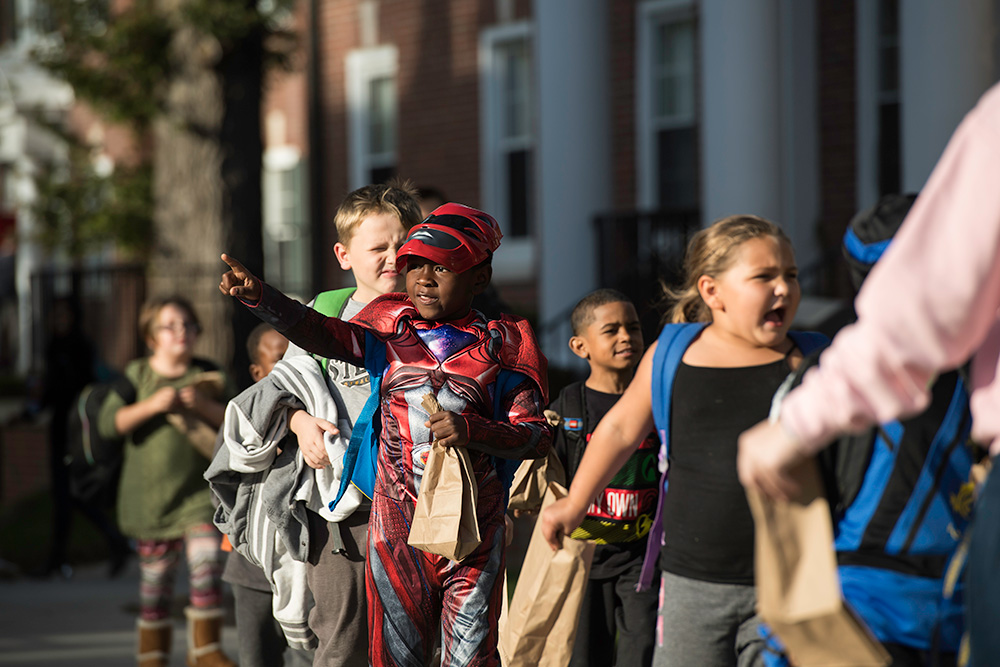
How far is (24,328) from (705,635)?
17.8 meters

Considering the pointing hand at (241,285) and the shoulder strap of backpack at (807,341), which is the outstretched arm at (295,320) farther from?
the shoulder strap of backpack at (807,341)

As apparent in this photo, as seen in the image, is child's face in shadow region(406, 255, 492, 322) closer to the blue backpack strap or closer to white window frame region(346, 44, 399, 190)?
the blue backpack strap

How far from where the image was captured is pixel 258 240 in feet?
33.5

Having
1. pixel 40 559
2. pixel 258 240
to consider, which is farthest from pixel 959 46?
pixel 40 559

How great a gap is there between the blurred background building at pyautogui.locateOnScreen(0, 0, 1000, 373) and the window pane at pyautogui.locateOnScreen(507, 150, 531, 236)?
20mm

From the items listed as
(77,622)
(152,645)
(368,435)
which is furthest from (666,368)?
(77,622)

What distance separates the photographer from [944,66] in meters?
8.29

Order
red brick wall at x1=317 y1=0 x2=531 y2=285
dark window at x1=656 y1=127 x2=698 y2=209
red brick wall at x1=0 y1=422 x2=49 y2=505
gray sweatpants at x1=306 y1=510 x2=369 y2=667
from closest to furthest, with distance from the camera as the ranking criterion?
gray sweatpants at x1=306 y1=510 x2=369 y2=667, red brick wall at x1=0 y1=422 x2=49 y2=505, dark window at x1=656 y1=127 x2=698 y2=209, red brick wall at x1=317 y1=0 x2=531 y2=285

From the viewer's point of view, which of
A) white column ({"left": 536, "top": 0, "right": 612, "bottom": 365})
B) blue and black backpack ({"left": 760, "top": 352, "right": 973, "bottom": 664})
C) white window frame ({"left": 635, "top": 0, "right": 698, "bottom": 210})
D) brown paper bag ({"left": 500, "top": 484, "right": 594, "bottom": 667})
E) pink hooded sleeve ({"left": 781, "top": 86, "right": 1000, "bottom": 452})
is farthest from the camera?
white window frame ({"left": 635, "top": 0, "right": 698, "bottom": 210})

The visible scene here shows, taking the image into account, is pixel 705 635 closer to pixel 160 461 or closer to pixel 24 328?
pixel 160 461

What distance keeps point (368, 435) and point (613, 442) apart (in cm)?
74

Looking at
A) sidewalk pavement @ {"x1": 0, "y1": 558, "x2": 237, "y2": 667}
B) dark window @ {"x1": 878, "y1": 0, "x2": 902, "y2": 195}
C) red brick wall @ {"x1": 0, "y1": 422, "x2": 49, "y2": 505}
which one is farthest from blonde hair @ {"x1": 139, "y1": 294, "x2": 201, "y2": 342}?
dark window @ {"x1": 878, "y1": 0, "x2": 902, "y2": 195}

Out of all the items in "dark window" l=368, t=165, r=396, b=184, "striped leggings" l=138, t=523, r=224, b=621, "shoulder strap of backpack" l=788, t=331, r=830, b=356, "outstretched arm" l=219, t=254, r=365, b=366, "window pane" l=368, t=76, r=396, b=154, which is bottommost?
"striped leggings" l=138, t=523, r=224, b=621

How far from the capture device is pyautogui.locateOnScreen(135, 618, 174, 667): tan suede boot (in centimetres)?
545
